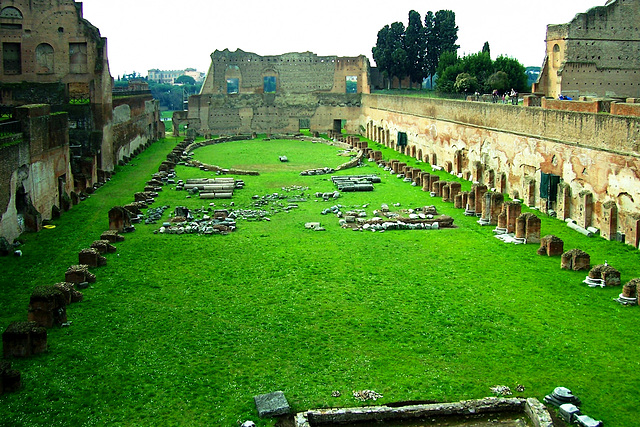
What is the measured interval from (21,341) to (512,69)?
3594 cm

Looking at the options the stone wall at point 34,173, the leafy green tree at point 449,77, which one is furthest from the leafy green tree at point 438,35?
the stone wall at point 34,173

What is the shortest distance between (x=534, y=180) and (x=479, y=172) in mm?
4067

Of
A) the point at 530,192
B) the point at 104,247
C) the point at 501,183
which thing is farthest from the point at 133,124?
the point at 530,192

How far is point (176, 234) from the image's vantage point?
1758cm

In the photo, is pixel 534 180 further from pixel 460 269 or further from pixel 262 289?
pixel 262 289

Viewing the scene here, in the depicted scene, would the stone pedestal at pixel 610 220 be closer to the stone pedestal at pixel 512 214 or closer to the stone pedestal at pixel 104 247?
the stone pedestal at pixel 512 214

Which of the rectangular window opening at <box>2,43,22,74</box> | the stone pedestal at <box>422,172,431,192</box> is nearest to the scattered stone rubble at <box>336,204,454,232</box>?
the stone pedestal at <box>422,172,431,192</box>

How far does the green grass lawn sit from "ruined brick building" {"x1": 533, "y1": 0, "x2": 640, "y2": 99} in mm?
14735

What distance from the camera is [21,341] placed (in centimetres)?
985

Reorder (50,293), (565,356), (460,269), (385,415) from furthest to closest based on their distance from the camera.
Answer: (460,269) → (50,293) → (565,356) → (385,415)

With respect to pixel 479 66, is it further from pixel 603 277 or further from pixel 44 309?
pixel 44 309

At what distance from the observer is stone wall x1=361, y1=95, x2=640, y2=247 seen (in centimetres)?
1622

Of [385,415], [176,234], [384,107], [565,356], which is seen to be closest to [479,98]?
[384,107]

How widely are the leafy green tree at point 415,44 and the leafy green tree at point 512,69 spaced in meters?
9.42
